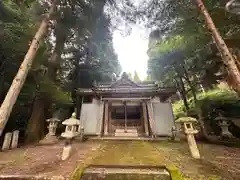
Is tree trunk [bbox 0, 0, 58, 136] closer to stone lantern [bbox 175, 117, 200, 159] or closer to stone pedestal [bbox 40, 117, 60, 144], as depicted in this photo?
stone pedestal [bbox 40, 117, 60, 144]

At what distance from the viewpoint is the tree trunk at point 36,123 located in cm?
859

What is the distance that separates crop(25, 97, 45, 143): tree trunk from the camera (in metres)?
8.59

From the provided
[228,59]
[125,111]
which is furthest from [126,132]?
[228,59]

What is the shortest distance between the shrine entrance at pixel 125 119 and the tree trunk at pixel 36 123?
5.53 metres

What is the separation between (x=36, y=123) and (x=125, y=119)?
269 inches

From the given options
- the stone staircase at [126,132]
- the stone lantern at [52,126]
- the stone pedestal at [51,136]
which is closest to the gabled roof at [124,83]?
the stone staircase at [126,132]

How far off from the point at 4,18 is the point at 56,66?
452 centimetres

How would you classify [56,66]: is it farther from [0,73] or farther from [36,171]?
[36,171]

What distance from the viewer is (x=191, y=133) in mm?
4965

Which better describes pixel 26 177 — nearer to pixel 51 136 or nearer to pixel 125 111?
pixel 51 136

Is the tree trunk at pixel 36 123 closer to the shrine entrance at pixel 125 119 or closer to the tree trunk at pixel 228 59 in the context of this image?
the shrine entrance at pixel 125 119

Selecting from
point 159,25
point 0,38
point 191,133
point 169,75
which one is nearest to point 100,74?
point 169,75

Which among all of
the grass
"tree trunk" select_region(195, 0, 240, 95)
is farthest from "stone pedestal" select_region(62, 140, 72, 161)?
"tree trunk" select_region(195, 0, 240, 95)

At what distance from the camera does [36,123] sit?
9.01 metres
